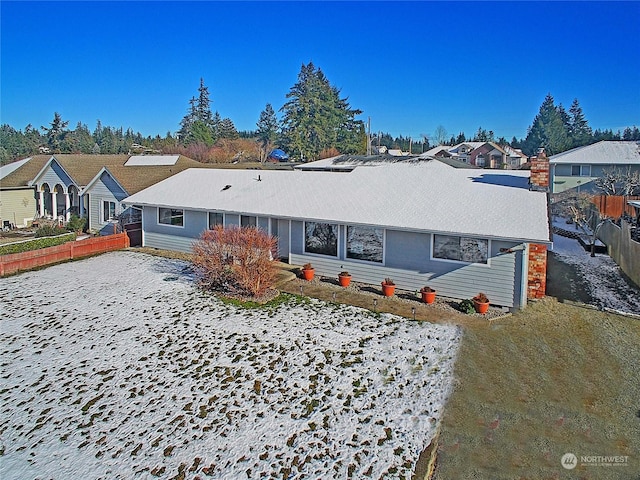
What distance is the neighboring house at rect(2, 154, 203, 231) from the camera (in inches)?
959

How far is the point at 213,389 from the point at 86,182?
22494mm

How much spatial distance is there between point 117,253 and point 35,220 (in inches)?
470

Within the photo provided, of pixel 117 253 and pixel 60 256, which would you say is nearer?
pixel 60 256

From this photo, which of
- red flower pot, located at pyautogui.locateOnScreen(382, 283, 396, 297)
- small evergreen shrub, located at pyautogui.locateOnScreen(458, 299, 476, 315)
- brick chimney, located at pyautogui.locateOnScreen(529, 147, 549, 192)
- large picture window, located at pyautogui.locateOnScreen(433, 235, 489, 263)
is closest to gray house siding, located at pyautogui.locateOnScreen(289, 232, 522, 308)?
large picture window, located at pyautogui.locateOnScreen(433, 235, 489, 263)

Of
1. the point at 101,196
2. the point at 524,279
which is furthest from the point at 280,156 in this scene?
the point at 524,279

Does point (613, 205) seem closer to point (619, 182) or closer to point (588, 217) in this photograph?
point (588, 217)

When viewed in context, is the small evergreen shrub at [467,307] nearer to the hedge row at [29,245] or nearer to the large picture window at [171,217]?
the large picture window at [171,217]

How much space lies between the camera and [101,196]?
24875 mm

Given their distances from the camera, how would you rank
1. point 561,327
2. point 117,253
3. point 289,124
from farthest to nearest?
point 289,124
point 117,253
point 561,327

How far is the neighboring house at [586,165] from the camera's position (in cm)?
3369

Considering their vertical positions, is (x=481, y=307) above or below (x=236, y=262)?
below

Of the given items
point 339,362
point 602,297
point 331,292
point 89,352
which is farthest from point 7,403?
point 602,297

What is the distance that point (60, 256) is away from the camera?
60.3 feet

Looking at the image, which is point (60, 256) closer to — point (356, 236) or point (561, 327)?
point (356, 236)
